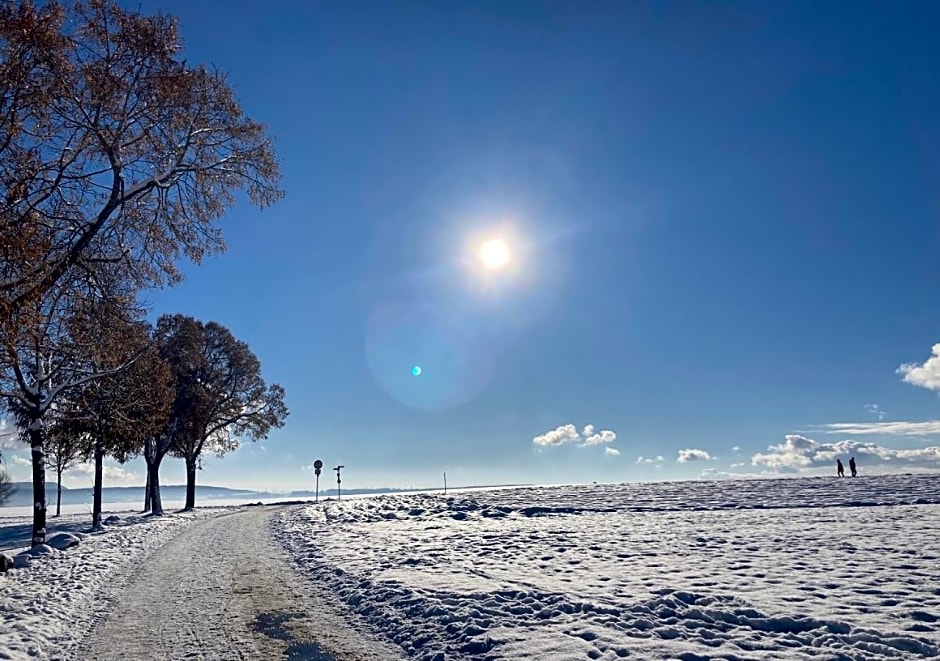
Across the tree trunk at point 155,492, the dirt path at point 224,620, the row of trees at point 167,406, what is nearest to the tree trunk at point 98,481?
the row of trees at point 167,406

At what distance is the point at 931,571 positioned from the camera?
1204 cm

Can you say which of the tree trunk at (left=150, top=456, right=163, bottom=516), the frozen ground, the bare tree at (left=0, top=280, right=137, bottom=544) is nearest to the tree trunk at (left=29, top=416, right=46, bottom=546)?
the bare tree at (left=0, top=280, right=137, bottom=544)

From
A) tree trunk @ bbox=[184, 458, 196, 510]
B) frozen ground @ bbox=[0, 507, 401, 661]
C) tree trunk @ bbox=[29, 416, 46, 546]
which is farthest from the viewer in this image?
tree trunk @ bbox=[184, 458, 196, 510]

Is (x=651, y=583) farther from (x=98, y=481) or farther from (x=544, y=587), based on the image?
(x=98, y=481)

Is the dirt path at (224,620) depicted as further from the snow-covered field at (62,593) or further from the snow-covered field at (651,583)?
the snow-covered field at (651,583)

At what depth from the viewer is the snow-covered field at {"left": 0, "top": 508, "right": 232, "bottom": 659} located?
900 centimetres

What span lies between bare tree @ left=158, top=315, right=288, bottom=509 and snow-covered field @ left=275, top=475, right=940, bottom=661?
2201 cm

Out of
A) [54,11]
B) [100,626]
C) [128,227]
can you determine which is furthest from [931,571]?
[54,11]

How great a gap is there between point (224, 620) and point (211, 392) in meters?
39.7

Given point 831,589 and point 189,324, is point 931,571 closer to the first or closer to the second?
point 831,589

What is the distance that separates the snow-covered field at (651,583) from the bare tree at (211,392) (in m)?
22.0

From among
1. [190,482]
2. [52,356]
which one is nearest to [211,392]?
[190,482]

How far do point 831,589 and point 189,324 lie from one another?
42969 mm

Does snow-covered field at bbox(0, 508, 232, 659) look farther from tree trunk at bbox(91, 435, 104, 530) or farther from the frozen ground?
tree trunk at bbox(91, 435, 104, 530)
